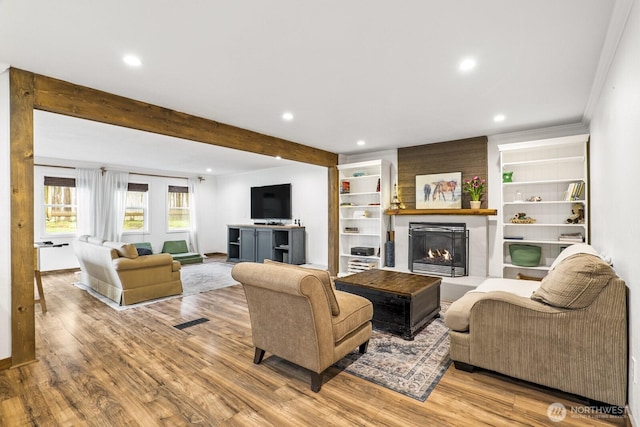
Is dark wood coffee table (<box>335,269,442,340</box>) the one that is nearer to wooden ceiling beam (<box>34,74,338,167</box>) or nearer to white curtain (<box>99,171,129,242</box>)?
wooden ceiling beam (<box>34,74,338,167</box>)

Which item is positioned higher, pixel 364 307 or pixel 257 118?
pixel 257 118

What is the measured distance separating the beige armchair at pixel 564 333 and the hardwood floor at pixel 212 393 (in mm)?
156

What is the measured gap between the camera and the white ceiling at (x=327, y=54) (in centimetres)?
192

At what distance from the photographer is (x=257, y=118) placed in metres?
4.04

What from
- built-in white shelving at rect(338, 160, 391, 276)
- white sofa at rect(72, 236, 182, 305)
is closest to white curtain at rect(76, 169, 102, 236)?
white sofa at rect(72, 236, 182, 305)

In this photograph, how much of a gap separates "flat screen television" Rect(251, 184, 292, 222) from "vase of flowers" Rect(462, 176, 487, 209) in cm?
419

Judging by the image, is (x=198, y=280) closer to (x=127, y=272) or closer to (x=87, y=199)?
(x=127, y=272)

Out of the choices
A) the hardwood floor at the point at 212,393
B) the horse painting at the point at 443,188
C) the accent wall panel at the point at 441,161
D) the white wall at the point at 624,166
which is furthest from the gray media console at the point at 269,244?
the white wall at the point at 624,166

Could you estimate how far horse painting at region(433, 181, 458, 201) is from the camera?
203 inches

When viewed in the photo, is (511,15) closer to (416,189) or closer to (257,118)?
(257,118)

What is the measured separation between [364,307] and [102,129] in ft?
14.4

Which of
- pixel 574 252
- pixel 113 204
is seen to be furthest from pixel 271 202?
pixel 574 252

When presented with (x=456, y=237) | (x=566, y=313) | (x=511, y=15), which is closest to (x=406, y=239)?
(x=456, y=237)

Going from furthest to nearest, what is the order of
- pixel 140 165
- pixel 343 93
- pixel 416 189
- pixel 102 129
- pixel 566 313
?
pixel 140 165
pixel 416 189
pixel 102 129
pixel 343 93
pixel 566 313
